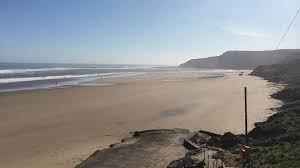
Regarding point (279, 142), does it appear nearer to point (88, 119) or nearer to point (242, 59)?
point (88, 119)

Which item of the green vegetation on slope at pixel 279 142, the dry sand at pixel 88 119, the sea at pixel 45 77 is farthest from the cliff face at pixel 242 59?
the green vegetation on slope at pixel 279 142

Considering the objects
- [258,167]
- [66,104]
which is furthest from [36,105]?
[258,167]

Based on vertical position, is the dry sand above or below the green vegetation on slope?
below

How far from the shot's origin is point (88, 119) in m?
22.1

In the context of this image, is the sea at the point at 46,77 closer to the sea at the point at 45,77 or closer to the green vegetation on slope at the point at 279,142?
the sea at the point at 45,77

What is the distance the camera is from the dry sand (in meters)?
15.2

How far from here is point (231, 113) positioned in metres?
24.2

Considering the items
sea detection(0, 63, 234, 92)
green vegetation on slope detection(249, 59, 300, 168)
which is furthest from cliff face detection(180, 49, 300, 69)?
green vegetation on slope detection(249, 59, 300, 168)

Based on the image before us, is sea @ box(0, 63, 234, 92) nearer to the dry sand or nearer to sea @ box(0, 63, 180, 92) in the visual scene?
sea @ box(0, 63, 180, 92)

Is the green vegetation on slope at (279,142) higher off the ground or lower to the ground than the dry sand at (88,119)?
higher

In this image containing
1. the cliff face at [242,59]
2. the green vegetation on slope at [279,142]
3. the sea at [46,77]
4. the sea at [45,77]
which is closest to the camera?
the green vegetation on slope at [279,142]

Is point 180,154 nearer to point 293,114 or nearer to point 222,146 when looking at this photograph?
point 222,146

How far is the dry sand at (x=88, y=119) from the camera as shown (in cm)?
1520

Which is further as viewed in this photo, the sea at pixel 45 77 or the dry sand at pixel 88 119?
the sea at pixel 45 77
